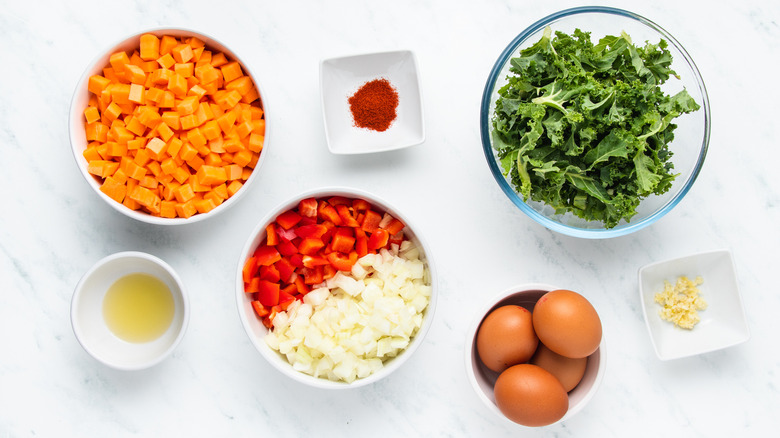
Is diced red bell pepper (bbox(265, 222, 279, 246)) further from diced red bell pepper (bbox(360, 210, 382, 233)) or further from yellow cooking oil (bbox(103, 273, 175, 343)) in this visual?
yellow cooking oil (bbox(103, 273, 175, 343))

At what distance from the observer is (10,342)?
1800 mm

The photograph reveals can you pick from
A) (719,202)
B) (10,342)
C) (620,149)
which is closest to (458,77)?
(620,149)

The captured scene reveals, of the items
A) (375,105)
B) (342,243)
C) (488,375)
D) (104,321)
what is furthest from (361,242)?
(104,321)

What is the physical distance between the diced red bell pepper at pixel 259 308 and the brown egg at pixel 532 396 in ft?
2.19

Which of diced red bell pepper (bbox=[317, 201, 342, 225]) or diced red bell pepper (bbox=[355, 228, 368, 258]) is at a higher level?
diced red bell pepper (bbox=[317, 201, 342, 225])

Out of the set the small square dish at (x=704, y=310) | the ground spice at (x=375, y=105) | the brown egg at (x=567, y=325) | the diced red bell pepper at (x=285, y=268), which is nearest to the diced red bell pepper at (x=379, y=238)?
the diced red bell pepper at (x=285, y=268)

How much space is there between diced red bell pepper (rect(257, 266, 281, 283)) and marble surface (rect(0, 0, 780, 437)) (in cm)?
19

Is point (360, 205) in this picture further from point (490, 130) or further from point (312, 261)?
point (490, 130)

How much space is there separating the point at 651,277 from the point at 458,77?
849 mm

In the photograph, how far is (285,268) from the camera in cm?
164

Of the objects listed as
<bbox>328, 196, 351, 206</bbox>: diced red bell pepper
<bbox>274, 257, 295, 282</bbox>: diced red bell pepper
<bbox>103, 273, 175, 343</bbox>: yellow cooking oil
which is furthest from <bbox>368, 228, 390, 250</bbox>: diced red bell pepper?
<bbox>103, 273, 175, 343</bbox>: yellow cooking oil

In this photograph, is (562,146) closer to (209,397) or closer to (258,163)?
(258,163)

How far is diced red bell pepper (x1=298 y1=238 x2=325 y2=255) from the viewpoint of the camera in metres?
1.62

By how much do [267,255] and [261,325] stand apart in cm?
20
